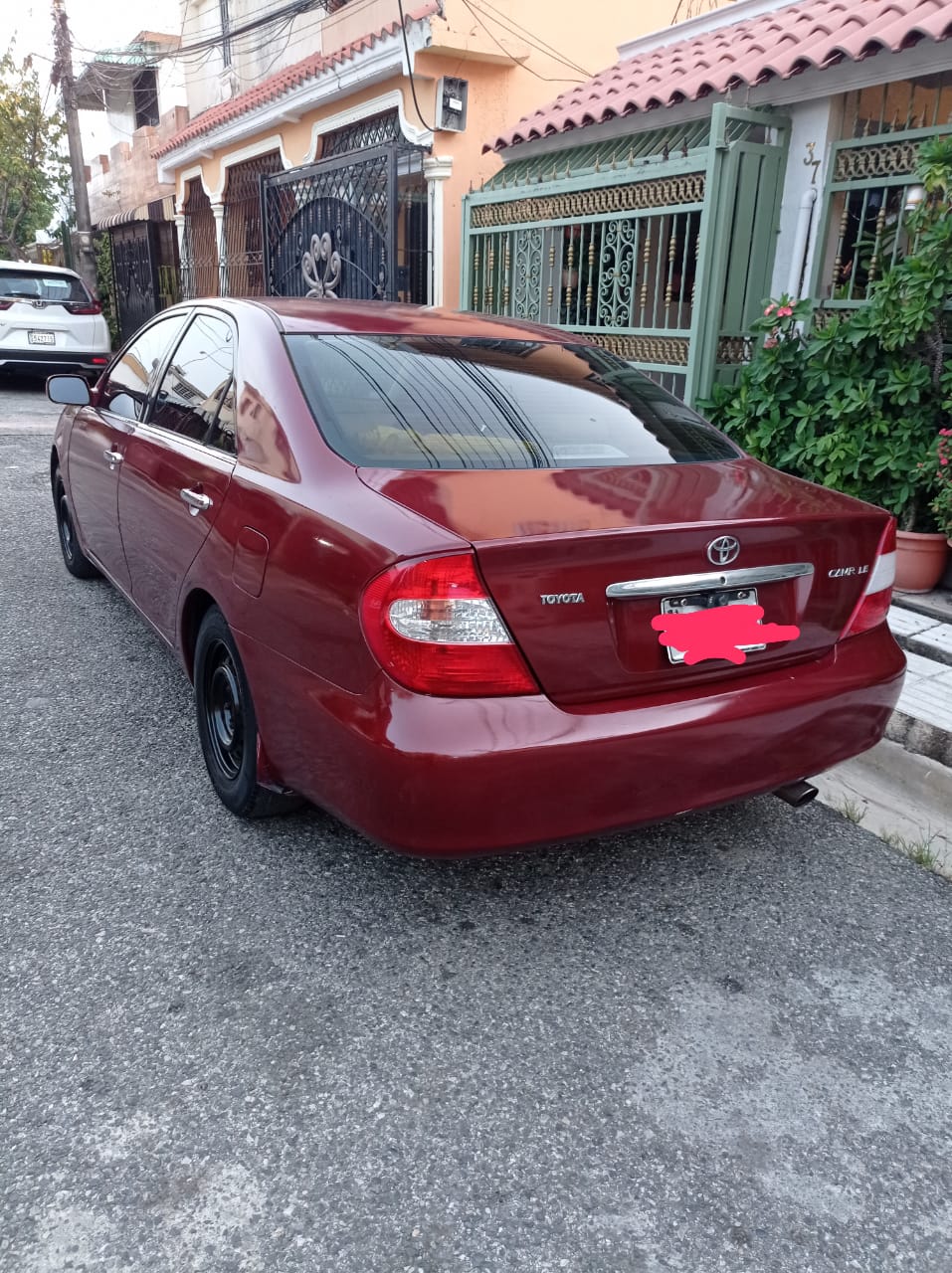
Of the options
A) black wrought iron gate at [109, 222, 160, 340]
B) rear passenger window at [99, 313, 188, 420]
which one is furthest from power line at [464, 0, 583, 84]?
black wrought iron gate at [109, 222, 160, 340]

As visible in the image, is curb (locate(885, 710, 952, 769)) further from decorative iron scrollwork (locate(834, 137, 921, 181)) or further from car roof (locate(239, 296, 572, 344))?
decorative iron scrollwork (locate(834, 137, 921, 181))

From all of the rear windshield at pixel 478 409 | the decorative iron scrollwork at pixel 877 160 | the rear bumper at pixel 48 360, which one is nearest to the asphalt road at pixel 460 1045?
the rear windshield at pixel 478 409

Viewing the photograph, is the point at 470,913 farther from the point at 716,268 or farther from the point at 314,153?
the point at 314,153

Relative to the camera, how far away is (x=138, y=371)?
3.91 meters

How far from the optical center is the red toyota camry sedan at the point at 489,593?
206 cm

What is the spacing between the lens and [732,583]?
2268mm

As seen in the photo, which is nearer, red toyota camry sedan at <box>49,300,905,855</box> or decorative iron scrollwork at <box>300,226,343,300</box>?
red toyota camry sedan at <box>49,300,905,855</box>

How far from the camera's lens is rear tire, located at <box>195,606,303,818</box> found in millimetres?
2699

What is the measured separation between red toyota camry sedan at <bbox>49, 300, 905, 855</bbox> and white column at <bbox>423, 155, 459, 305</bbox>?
6332 millimetres

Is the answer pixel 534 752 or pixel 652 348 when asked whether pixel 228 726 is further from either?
pixel 652 348

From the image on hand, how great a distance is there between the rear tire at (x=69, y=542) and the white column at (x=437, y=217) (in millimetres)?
4880

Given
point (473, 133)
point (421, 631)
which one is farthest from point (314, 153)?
point (421, 631)

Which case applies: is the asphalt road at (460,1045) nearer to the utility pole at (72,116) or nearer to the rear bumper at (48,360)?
the rear bumper at (48,360)

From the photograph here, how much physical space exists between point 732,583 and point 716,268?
13.7 ft
